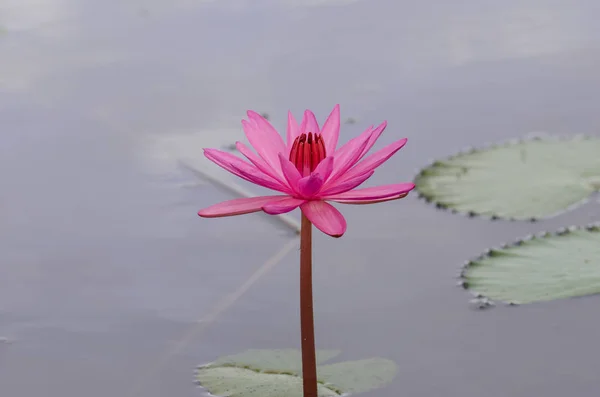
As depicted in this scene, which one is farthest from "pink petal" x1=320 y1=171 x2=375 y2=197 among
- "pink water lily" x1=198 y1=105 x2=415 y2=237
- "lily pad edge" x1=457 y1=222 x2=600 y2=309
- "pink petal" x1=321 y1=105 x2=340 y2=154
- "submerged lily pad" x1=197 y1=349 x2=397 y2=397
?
"lily pad edge" x1=457 y1=222 x2=600 y2=309

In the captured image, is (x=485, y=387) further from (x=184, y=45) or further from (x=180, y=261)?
(x=184, y=45)

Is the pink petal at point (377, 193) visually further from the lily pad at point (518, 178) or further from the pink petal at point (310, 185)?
the lily pad at point (518, 178)

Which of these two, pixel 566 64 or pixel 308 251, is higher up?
pixel 566 64

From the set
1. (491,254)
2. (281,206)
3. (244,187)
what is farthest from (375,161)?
(244,187)

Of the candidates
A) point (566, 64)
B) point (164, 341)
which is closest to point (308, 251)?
point (164, 341)

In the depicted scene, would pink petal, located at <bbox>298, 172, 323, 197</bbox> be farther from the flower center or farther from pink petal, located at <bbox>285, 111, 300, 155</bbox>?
pink petal, located at <bbox>285, 111, 300, 155</bbox>

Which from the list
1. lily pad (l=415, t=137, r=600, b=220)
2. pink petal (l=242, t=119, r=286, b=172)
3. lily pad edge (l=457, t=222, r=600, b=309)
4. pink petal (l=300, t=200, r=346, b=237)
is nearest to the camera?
pink petal (l=300, t=200, r=346, b=237)
